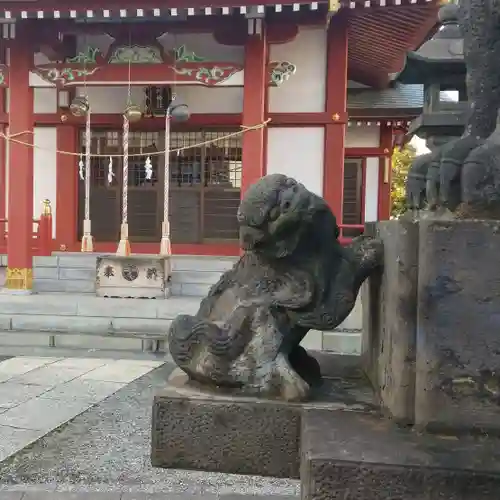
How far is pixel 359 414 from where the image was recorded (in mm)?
1720

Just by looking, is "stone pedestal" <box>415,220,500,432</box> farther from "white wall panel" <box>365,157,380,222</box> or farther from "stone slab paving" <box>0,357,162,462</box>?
"white wall panel" <box>365,157,380,222</box>

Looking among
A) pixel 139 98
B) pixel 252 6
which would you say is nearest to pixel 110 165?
pixel 139 98

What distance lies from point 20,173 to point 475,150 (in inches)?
353

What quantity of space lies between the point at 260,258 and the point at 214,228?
362 inches

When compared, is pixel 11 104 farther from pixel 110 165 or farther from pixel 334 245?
pixel 334 245

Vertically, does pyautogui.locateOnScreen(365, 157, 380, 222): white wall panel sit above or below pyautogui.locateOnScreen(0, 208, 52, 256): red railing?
above

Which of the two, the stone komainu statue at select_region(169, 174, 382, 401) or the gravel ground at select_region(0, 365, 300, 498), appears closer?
the stone komainu statue at select_region(169, 174, 382, 401)

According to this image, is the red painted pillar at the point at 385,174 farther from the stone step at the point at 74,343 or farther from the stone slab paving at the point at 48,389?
the stone slab paving at the point at 48,389

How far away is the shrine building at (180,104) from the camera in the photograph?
9102 millimetres

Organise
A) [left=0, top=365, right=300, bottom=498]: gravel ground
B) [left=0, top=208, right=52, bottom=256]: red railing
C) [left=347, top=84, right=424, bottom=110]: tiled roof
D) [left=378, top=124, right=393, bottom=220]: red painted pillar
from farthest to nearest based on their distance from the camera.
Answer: [left=378, top=124, right=393, bottom=220]: red painted pillar < [left=347, top=84, right=424, bottom=110]: tiled roof < [left=0, top=208, right=52, bottom=256]: red railing < [left=0, top=365, right=300, bottom=498]: gravel ground

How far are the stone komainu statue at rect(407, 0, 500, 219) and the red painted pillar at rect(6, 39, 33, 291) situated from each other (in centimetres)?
854

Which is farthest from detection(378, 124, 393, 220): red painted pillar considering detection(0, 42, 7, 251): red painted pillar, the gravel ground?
the gravel ground

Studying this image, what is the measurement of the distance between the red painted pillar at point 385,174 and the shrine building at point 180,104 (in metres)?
0.57

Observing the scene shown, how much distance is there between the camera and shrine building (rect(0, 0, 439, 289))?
29.9 feet
